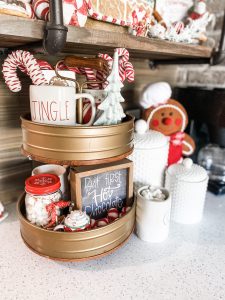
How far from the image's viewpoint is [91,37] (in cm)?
55

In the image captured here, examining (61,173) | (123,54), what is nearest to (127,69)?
(123,54)

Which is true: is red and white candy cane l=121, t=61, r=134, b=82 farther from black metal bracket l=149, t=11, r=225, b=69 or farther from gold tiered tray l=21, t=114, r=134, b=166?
black metal bracket l=149, t=11, r=225, b=69

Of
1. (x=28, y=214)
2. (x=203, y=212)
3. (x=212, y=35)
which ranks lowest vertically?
(x=203, y=212)

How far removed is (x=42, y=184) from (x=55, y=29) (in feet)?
1.03

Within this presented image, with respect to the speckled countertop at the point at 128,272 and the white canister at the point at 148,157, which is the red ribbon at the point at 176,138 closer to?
the white canister at the point at 148,157

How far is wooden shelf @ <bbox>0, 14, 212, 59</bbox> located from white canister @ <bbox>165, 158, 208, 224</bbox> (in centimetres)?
33

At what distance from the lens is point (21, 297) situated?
1.59 feet

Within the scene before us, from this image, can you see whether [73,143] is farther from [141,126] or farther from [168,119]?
[168,119]

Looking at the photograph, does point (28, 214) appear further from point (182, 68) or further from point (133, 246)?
point (182, 68)

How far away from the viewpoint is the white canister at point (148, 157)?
29.1 inches

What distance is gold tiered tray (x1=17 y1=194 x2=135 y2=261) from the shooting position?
0.52 metres

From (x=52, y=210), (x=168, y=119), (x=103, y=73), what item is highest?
(x=103, y=73)

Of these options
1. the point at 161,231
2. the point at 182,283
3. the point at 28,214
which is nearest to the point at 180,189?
the point at 161,231

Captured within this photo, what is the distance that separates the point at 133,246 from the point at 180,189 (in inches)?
8.3
